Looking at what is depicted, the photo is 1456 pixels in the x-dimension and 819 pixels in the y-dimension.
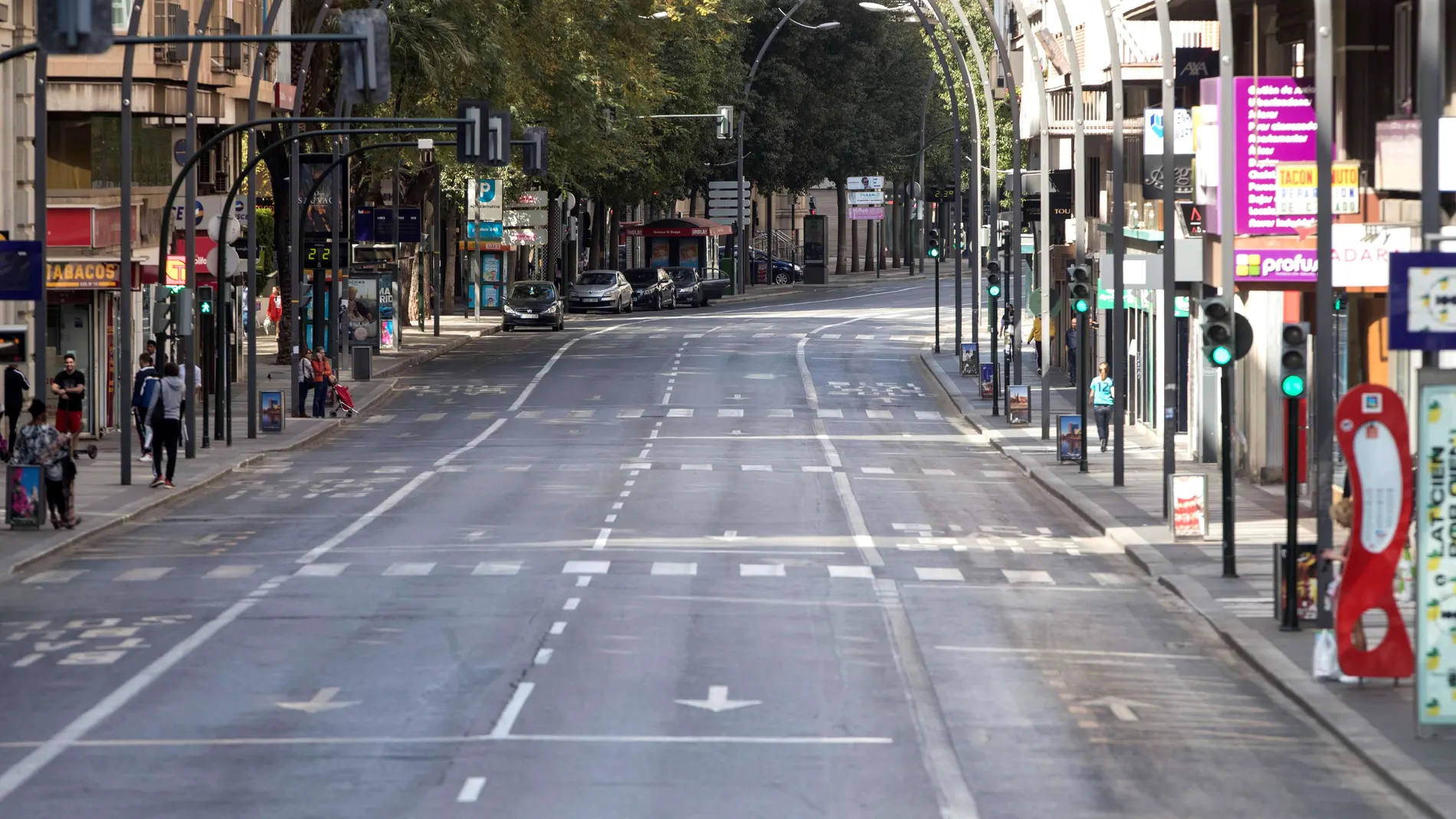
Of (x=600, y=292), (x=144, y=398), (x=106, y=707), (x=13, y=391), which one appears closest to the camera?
(x=106, y=707)

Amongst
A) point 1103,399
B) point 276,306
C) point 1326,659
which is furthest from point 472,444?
point 1326,659

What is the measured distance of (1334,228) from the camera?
88.5 ft

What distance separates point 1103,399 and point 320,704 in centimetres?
2488

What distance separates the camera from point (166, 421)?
31500 millimetres

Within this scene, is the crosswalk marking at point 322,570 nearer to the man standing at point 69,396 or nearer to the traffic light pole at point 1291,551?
the traffic light pole at point 1291,551

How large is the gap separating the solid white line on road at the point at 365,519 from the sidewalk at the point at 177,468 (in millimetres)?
2863

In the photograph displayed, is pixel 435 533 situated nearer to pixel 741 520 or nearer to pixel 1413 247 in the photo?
pixel 741 520

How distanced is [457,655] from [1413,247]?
14.4 metres

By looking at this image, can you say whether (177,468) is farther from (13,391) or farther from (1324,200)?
(1324,200)

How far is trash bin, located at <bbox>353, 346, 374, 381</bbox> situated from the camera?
53281 mm

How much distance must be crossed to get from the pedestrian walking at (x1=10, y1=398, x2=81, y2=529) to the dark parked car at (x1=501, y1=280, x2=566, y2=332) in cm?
4661

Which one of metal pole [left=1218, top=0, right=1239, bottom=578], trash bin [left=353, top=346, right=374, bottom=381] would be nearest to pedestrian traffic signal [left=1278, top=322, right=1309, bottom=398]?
metal pole [left=1218, top=0, right=1239, bottom=578]


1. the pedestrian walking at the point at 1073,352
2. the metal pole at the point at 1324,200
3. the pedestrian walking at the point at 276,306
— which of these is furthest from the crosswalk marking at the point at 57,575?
the pedestrian walking at the point at 276,306

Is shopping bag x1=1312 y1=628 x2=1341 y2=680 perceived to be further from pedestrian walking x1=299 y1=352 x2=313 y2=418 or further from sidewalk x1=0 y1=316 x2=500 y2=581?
pedestrian walking x1=299 y1=352 x2=313 y2=418
